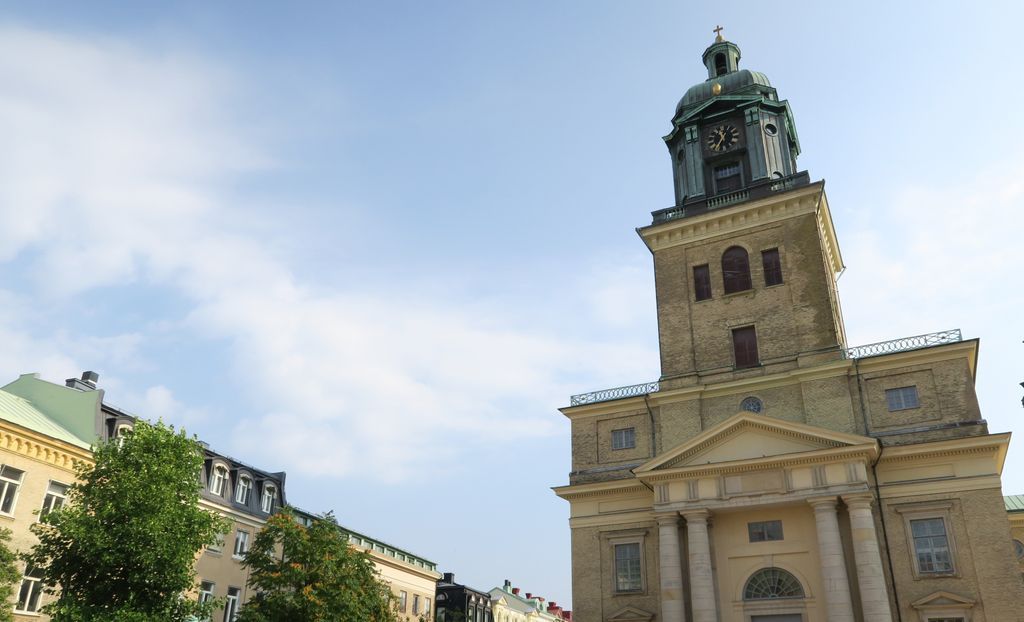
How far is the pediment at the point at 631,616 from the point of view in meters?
32.5

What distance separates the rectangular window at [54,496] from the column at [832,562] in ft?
93.1

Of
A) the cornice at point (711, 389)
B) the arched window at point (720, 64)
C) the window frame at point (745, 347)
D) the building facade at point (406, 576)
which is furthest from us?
the building facade at point (406, 576)

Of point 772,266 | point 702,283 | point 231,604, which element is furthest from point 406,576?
point 772,266

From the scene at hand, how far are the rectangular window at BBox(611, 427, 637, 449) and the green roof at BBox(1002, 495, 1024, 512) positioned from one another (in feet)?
118

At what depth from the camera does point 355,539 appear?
162 ft

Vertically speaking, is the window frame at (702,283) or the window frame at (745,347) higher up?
the window frame at (702,283)

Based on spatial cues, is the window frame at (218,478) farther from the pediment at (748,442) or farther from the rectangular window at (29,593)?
the pediment at (748,442)

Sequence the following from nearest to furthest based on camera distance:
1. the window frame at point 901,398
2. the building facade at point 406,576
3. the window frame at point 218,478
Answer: the window frame at point 901,398 < the window frame at point 218,478 < the building facade at point 406,576

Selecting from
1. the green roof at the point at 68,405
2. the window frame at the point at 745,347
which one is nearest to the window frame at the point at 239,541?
the green roof at the point at 68,405

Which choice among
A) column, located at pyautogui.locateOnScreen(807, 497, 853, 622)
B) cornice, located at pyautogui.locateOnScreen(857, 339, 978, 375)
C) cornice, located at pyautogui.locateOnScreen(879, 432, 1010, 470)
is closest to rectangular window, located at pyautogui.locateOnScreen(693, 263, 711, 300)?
cornice, located at pyautogui.locateOnScreen(857, 339, 978, 375)

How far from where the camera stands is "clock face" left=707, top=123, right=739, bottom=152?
133ft

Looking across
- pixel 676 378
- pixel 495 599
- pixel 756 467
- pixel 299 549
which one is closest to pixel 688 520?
pixel 756 467

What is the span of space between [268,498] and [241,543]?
4.08 metres

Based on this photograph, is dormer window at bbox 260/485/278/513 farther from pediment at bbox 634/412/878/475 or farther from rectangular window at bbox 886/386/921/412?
rectangular window at bbox 886/386/921/412
